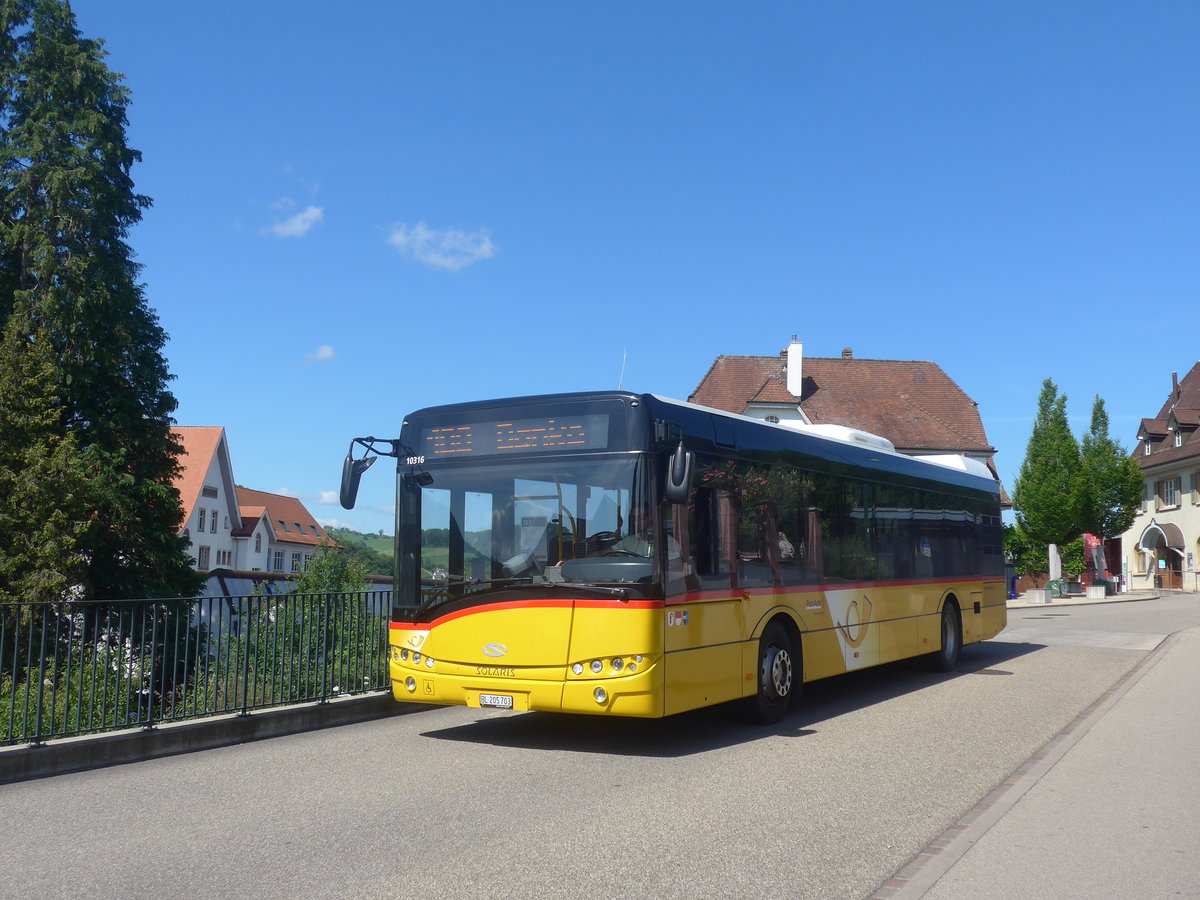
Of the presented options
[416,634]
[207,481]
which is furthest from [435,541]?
[207,481]

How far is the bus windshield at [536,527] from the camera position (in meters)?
8.89

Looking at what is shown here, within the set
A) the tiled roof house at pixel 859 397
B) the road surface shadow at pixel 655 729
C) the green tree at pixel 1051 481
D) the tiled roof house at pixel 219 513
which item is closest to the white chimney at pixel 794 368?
the tiled roof house at pixel 859 397

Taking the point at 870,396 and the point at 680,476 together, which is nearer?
the point at 680,476

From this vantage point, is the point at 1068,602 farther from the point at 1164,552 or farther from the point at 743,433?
the point at 743,433

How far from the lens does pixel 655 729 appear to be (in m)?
10.7

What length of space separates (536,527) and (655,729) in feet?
8.79

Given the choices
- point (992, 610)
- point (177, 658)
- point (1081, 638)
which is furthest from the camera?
point (1081, 638)

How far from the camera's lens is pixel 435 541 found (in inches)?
383

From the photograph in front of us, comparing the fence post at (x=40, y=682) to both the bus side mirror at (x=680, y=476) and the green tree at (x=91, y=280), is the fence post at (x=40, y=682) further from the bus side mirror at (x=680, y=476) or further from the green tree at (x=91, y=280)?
the green tree at (x=91, y=280)

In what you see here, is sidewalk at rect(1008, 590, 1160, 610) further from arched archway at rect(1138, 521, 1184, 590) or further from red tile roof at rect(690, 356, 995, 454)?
arched archway at rect(1138, 521, 1184, 590)

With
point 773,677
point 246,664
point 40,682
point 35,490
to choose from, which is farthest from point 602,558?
point 35,490

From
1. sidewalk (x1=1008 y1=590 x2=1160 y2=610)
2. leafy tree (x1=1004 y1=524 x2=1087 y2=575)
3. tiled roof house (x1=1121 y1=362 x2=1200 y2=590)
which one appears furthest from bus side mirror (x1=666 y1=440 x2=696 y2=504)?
tiled roof house (x1=1121 y1=362 x2=1200 y2=590)

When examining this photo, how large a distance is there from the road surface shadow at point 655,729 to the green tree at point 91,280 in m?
22.8

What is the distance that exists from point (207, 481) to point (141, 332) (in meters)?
39.9
